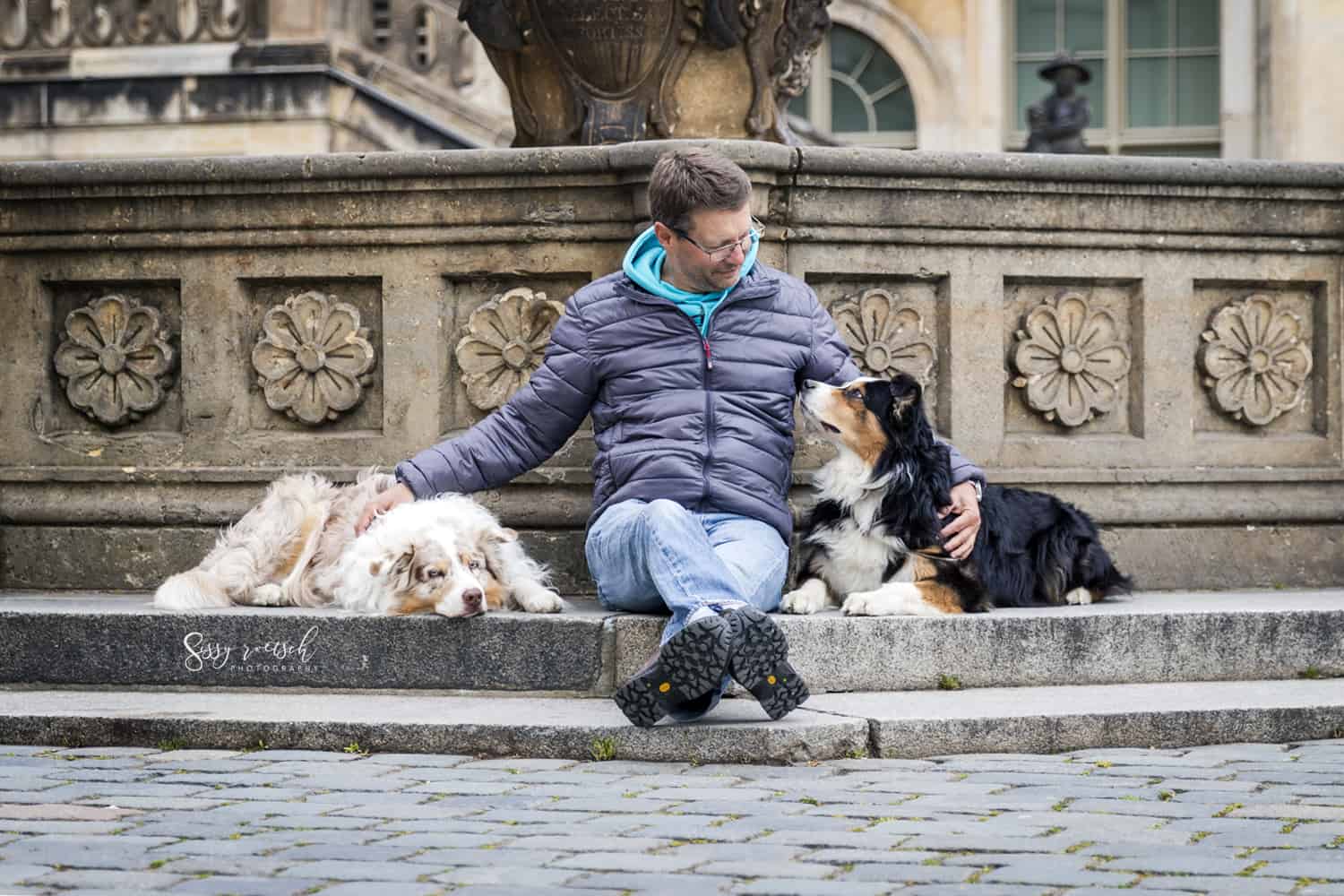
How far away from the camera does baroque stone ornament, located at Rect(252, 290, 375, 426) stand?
310 inches

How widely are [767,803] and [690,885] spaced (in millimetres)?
942

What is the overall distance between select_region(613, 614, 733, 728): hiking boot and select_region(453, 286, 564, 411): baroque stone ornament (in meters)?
2.14

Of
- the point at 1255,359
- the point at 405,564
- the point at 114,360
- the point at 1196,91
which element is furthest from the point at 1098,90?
the point at 405,564

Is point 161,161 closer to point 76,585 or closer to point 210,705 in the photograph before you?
point 76,585

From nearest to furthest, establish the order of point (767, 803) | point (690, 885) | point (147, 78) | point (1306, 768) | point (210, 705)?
point (690, 885)
point (767, 803)
point (1306, 768)
point (210, 705)
point (147, 78)

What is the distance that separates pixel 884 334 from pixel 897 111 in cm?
1889

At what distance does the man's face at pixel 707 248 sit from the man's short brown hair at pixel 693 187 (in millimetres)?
29

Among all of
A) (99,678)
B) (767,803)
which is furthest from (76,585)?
(767,803)

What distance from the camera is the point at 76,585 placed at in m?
8.08

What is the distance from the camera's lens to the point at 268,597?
717cm

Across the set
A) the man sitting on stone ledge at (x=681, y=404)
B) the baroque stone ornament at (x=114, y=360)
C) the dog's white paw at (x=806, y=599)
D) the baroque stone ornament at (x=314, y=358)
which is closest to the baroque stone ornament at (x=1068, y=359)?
the man sitting on stone ledge at (x=681, y=404)

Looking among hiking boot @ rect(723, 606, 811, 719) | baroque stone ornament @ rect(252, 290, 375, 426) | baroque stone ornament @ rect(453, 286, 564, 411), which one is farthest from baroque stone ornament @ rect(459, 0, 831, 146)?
hiking boot @ rect(723, 606, 811, 719)

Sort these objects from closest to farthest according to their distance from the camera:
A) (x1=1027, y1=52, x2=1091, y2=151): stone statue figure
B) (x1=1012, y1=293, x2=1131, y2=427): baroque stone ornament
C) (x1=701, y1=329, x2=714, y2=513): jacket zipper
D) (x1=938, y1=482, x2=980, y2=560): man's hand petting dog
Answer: (x1=701, y1=329, x2=714, y2=513): jacket zipper → (x1=938, y1=482, x2=980, y2=560): man's hand petting dog → (x1=1012, y1=293, x2=1131, y2=427): baroque stone ornament → (x1=1027, y1=52, x2=1091, y2=151): stone statue figure

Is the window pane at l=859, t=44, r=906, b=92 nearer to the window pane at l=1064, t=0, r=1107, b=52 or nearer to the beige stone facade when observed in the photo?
the beige stone facade
